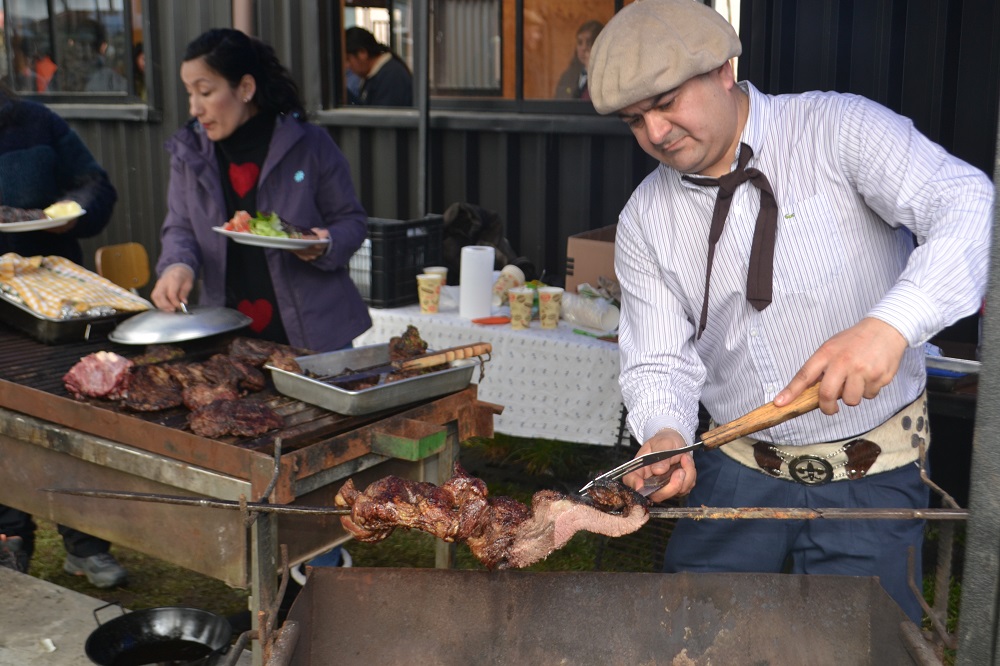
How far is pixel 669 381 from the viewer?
9.65 ft

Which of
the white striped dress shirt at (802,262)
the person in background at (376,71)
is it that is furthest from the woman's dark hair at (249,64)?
the person in background at (376,71)

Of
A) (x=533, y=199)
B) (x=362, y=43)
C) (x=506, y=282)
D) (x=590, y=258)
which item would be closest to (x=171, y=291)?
(x=506, y=282)

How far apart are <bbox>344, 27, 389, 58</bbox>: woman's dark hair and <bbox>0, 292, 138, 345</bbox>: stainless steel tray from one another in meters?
4.25

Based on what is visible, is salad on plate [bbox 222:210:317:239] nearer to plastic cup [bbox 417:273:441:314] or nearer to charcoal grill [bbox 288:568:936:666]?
plastic cup [bbox 417:273:441:314]

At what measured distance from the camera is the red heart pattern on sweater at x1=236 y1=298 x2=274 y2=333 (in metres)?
4.67

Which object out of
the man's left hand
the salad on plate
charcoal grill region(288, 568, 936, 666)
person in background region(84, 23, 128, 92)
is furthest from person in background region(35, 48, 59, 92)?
the man's left hand

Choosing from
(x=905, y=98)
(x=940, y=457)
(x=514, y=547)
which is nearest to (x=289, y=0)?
(x=905, y=98)

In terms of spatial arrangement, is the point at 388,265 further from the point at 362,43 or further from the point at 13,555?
the point at 362,43

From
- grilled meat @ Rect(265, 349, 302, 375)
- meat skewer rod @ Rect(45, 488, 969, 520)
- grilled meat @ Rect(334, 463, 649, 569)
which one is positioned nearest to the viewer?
meat skewer rod @ Rect(45, 488, 969, 520)

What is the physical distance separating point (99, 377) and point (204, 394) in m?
0.38

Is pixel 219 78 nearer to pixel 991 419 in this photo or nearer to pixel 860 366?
pixel 860 366

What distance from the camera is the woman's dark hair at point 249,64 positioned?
4.38 meters

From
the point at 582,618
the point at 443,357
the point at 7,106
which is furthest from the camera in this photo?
the point at 7,106

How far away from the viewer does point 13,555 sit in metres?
4.48
